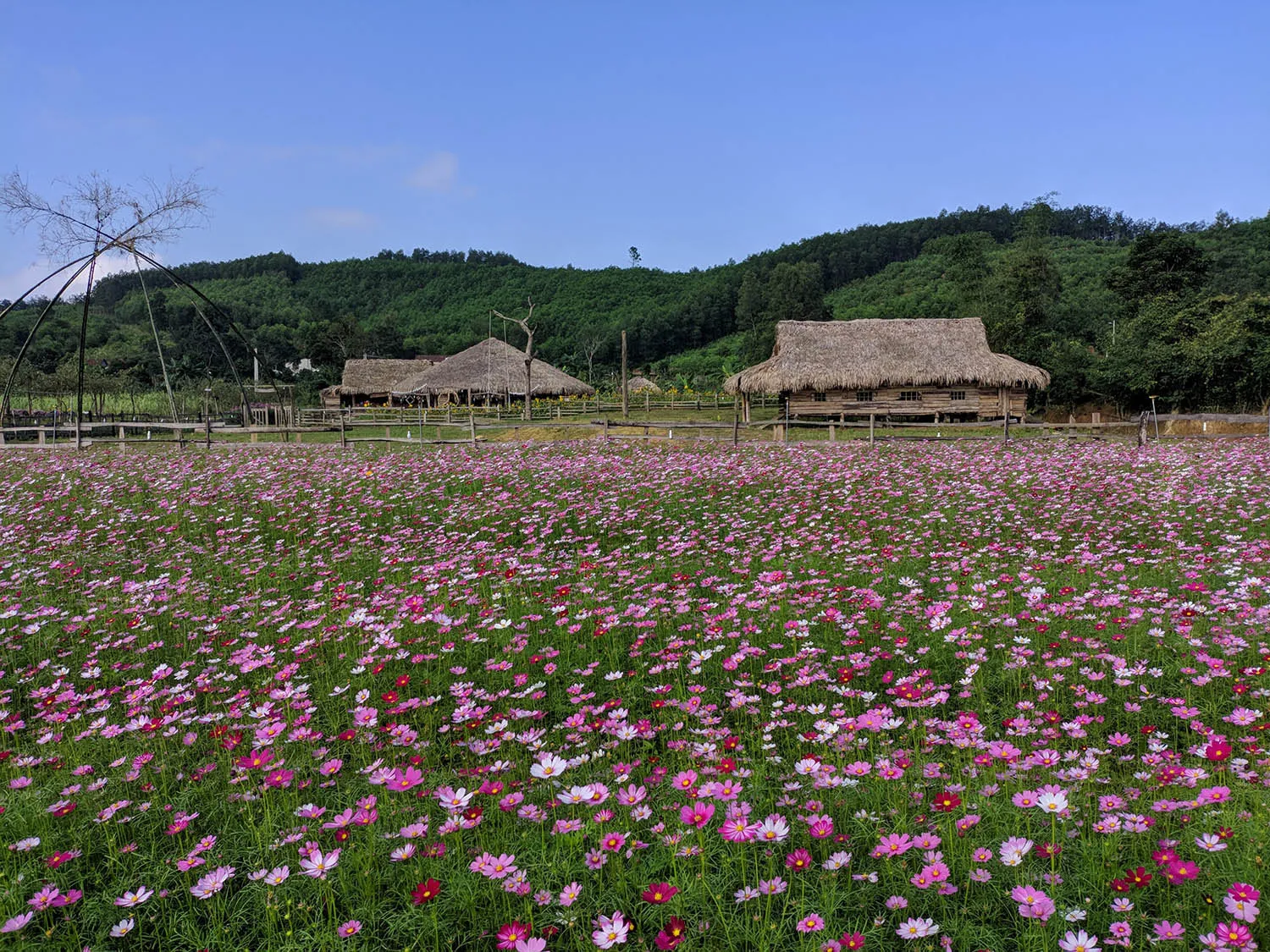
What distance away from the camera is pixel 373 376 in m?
59.3

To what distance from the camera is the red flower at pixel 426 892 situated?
2.29m

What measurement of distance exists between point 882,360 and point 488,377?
25967 millimetres

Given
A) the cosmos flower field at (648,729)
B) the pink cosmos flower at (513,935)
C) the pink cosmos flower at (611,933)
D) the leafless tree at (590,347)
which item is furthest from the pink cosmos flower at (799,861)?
the leafless tree at (590,347)

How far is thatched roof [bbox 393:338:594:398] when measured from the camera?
49.8 m

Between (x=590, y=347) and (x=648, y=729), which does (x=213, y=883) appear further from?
(x=590, y=347)

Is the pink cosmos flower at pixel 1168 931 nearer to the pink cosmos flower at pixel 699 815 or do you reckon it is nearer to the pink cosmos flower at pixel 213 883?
the pink cosmos flower at pixel 699 815

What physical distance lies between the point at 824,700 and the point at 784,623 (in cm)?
78

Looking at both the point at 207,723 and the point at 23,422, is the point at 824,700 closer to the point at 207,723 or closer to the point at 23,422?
the point at 207,723

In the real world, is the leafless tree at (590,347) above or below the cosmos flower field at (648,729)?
above

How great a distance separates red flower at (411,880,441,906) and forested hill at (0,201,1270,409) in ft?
122

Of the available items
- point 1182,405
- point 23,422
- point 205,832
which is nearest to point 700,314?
point 1182,405

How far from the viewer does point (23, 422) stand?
37062 millimetres

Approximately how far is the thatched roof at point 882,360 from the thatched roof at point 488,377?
65.1 feet

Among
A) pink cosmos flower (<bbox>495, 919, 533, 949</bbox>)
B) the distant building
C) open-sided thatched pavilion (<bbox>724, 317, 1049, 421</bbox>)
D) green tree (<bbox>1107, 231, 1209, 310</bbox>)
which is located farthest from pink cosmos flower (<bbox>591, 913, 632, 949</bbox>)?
green tree (<bbox>1107, 231, 1209, 310</bbox>)
